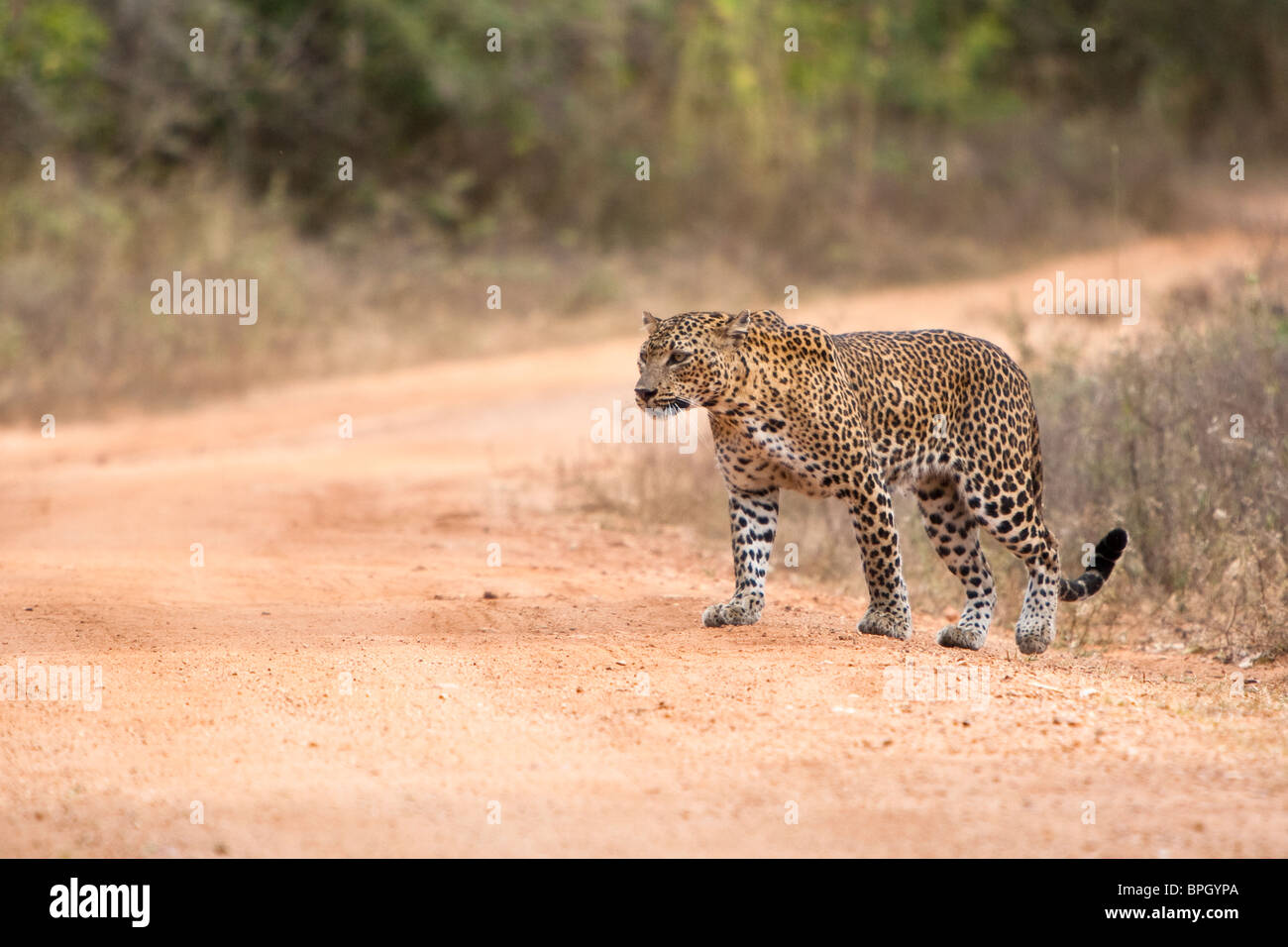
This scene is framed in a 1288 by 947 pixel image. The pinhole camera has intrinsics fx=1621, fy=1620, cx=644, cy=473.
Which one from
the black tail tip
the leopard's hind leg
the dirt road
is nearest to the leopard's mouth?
the dirt road

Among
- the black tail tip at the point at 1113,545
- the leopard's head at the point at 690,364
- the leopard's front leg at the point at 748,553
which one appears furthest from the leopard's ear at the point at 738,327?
the black tail tip at the point at 1113,545

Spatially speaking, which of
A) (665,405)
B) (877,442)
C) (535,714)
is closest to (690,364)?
(665,405)

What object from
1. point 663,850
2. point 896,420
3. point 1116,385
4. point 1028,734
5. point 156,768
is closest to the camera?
point 663,850

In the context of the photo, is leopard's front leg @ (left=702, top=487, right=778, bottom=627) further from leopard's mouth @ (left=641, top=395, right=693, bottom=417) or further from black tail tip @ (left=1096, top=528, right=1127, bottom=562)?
black tail tip @ (left=1096, top=528, right=1127, bottom=562)

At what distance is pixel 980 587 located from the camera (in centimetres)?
718

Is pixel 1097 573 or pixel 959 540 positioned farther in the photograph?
pixel 959 540

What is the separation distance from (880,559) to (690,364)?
3.71 feet

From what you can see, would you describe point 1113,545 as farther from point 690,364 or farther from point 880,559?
point 690,364

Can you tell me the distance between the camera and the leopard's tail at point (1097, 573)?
688 centimetres

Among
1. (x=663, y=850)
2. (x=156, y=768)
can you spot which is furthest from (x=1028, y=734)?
(x=156, y=768)

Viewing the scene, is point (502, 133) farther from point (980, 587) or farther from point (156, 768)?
point (156, 768)

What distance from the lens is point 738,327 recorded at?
21.1ft

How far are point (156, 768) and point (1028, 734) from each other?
2.71 m

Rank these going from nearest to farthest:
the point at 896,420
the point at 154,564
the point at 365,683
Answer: the point at 365,683 < the point at 896,420 < the point at 154,564
